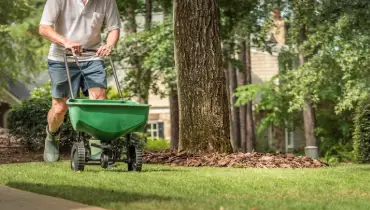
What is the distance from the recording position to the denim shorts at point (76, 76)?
9648mm

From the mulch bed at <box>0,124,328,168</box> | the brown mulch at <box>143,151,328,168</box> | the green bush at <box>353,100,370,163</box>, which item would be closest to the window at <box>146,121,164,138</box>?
the green bush at <box>353,100,370,163</box>

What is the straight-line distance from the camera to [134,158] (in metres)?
9.47

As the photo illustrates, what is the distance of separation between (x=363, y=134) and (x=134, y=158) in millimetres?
11098

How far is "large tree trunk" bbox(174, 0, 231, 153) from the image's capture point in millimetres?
12058

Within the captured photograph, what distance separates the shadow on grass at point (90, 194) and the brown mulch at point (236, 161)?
11.0 feet

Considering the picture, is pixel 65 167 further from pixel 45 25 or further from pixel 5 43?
pixel 5 43

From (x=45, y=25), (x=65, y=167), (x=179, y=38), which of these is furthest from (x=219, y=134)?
(x=45, y=25)

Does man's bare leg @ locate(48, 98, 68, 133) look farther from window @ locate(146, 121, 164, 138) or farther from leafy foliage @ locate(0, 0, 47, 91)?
window @ locate(146, 121, 164, 138)

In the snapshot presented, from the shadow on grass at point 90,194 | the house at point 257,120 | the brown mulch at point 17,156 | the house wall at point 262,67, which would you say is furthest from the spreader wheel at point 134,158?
the house wall at point 262,67

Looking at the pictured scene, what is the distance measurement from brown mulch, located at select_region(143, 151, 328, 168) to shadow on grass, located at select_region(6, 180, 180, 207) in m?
3.36

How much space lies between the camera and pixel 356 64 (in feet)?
75.4

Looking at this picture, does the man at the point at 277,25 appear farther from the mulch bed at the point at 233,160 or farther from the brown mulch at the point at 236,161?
the brown mulch at the point at 236,161

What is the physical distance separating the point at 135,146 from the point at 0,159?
5048 mm

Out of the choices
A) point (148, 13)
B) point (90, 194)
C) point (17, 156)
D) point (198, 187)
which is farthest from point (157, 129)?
point (90, 194)
